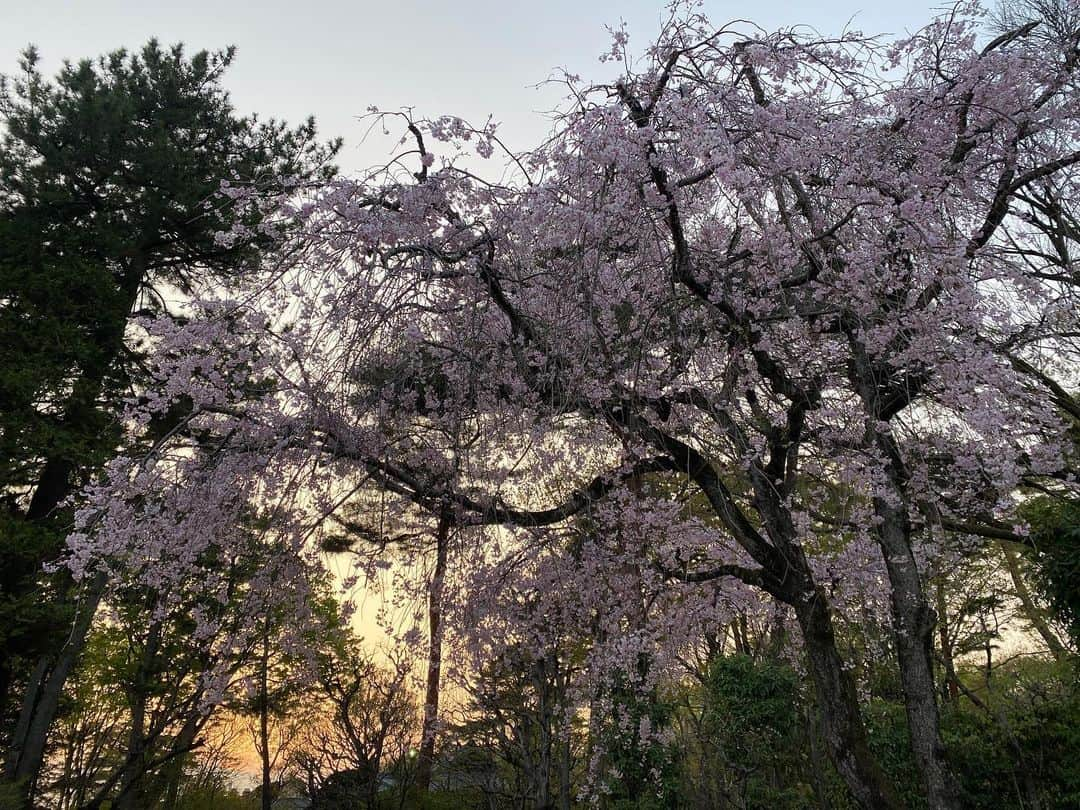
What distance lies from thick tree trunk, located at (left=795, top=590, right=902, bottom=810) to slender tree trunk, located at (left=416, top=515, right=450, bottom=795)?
2419 mm

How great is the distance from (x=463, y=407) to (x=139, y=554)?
89.5 inches

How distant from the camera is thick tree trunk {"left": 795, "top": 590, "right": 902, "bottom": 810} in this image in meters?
4.29

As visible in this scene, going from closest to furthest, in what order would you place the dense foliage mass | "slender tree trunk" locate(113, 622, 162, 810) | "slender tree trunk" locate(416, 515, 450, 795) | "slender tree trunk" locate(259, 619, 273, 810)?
the dense foliage mass
"slender tree trunk" locate(416, 515, 450, 795)
"slender tree trunk" locate(113, 622, 162, 810)
"slender tree trunk" locate(259, 619, 273, 810)

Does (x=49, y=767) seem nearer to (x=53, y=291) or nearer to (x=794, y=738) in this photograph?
(x=53, y=291)

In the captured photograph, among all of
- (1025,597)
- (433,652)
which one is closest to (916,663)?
(433,652)

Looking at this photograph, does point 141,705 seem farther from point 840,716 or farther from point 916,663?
point 916,663

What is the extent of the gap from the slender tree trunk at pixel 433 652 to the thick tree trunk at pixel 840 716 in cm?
242

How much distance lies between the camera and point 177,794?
45.2ft

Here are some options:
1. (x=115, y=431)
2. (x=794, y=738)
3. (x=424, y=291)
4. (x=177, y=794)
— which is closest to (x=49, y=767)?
(x=177, y=794)

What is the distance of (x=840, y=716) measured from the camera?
444 cm

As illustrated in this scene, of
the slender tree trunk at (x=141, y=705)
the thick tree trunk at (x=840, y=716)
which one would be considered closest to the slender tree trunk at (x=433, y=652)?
the thick tree trunk at (x=840, y=716)

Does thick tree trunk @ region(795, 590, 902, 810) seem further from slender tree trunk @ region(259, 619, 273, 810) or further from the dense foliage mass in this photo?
slender tree trunk @ region(259, 619, 273, 810)

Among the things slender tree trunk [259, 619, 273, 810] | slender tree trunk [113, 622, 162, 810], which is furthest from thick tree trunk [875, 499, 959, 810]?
slender tree trunk [259, 619, 273, 810]

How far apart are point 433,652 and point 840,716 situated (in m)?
3.74
